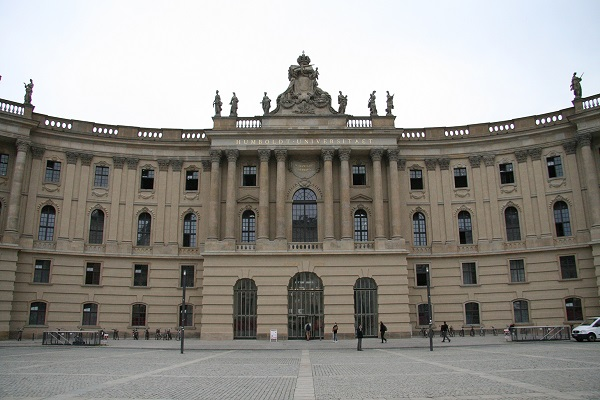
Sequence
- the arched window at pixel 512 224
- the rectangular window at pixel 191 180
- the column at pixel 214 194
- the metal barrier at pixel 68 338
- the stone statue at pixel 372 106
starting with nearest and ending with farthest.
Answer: the metal barrier at pixel 68 338, the column at pixel 214 194, the arched window at pixel 512 224, the stone statue at pixel 372 106, the rectangular window at pixel 191 180

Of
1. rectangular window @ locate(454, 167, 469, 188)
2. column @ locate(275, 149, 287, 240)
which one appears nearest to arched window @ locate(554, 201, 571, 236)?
rectangular window @ locate(454, 167, 469, 188)

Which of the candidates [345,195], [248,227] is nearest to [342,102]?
[345,195]

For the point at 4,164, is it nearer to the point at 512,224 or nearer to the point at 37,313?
the point at 37,313

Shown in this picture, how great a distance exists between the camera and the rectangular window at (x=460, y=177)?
54.0 metres

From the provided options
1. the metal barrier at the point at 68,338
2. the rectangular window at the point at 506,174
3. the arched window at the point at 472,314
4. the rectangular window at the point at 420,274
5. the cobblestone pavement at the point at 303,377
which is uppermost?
the rectangular window at the point at 506,174

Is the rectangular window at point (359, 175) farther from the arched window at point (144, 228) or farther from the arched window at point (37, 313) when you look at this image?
the arched window at point (37, 313)

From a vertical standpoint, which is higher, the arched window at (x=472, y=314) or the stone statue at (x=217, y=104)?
the stone statue at (x=217, y=104)

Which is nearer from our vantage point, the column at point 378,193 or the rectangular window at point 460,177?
the column at point 378,193

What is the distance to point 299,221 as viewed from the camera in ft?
172

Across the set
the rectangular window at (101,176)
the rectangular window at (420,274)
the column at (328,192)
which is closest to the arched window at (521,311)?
the rectangular window at (420,274)

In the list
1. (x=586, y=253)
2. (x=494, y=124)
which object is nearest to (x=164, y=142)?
(x=494, y=124)

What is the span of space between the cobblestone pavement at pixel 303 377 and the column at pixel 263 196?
1986cm

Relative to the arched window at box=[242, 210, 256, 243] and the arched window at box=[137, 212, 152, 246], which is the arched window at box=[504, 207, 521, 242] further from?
the arched window at box=[137, 212, 152, 246]

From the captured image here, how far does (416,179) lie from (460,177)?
4438 mm
